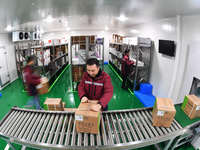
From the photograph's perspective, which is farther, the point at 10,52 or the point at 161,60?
the point at 10,52

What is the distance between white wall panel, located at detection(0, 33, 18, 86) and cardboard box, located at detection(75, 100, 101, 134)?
722 cm

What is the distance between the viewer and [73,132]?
1714 mm

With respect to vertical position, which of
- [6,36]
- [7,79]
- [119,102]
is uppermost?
[6,36]

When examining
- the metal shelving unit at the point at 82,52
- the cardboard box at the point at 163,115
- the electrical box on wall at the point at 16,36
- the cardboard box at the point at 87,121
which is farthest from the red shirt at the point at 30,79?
the electrical box on wall at the point at 16,36

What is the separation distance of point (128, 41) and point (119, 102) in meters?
3.05

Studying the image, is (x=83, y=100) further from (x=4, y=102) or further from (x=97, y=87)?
(x=4, y=102)

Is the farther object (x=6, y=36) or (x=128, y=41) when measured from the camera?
(x=6, y=36)

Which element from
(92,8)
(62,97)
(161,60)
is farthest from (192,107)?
(62,97)

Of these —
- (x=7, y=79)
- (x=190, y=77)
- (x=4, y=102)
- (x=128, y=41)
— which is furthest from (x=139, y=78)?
(x=7, y=79)

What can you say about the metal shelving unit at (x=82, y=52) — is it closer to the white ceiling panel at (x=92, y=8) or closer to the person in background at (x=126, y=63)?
the person in background at (x=126, y=63)

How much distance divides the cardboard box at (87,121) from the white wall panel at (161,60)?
3515 mm

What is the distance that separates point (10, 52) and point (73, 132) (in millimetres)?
7664

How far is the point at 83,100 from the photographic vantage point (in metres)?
1.87

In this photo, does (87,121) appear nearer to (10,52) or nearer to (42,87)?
(42,87)
